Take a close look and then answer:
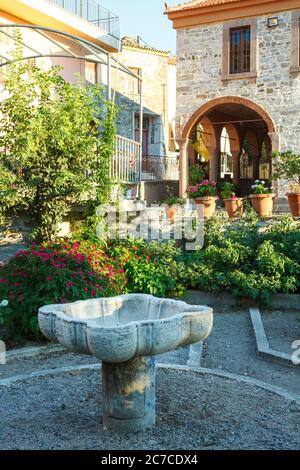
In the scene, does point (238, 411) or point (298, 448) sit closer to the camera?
point (298, 448)

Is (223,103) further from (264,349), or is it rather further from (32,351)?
(32,351)

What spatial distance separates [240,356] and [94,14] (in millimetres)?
13535

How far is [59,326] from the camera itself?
3.66 meters

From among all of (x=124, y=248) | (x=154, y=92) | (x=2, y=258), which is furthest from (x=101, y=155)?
(x=154, y=92)

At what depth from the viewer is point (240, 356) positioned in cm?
623

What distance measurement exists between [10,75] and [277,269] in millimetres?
4971

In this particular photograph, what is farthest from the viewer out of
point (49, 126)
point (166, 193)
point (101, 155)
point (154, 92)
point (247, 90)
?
point (154, 92)

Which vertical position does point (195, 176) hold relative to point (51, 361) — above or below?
above

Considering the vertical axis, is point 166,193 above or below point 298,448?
above

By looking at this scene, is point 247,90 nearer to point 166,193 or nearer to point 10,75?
point 166,193

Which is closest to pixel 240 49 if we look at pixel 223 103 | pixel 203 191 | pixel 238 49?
pixel 238 49

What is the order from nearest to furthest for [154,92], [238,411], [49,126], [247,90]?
[238,411], [49,126], [247,90], [154,92]

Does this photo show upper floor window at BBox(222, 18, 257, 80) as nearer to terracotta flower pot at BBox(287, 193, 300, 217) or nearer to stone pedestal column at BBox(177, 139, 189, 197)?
stone pedestal column at BBox(177, 139, 189, 197)

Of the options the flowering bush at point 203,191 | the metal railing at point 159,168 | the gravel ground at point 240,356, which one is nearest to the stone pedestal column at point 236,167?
the metal railing at point 159,168
